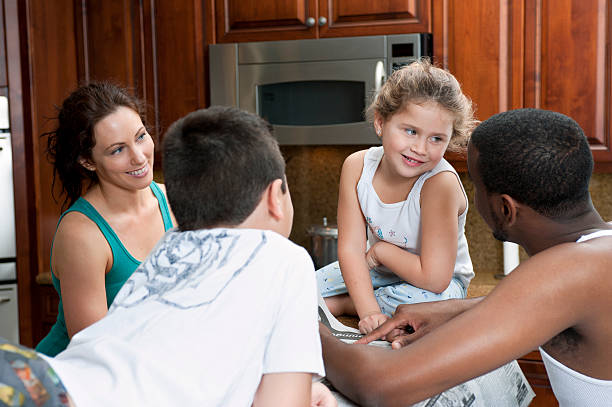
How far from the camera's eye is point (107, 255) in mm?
1467

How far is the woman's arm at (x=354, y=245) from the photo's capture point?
4.88 ft

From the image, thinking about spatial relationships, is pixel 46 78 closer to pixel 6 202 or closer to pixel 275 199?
pixel 6 202

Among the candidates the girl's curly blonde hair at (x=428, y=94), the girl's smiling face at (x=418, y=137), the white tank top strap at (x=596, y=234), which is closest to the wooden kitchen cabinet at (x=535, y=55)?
the girl's curly blonde hair at (x=428, y=94)

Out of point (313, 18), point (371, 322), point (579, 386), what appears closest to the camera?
point (579, 386)

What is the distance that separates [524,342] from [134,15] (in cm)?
225

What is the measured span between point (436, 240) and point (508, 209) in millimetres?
485

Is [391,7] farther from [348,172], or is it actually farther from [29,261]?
[29,261]

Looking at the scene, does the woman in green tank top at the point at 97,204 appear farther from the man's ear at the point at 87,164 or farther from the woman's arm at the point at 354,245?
the woman's arm at the point at 354,245

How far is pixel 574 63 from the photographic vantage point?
2156 millimetres

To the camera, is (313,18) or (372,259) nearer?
(372,259)

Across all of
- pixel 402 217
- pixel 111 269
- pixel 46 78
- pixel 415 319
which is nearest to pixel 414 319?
pixel 415 319

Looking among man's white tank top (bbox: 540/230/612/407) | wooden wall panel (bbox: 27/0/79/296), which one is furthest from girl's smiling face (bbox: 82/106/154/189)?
wooden wall panel (bbox: 27/0/79/296)

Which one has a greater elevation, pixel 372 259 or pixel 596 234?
pixel 596 234

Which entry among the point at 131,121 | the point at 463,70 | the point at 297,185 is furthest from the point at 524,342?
the point at 297,185
